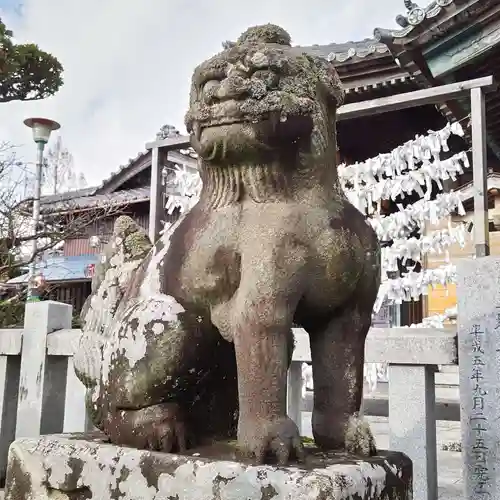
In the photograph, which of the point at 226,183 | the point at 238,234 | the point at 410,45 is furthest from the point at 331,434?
the point at 410,45

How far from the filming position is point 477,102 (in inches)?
126

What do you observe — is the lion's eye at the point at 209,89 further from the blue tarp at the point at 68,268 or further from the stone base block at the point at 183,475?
the blue tarp at the point at 68,268

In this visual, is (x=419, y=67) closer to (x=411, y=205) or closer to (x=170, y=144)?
(x=411, y=205)

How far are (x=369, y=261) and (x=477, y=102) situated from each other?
2.16 metres

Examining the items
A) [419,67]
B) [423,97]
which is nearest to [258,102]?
[423,97]

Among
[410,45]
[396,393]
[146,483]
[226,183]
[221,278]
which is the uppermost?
[410,45]

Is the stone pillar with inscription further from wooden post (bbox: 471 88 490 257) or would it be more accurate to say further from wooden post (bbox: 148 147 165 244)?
wooden post (bbox: 148 147 165 244)

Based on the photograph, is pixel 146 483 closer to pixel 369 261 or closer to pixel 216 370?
pixel 216 370

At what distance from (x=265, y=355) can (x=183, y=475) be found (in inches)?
11.7

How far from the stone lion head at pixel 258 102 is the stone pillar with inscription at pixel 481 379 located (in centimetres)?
96

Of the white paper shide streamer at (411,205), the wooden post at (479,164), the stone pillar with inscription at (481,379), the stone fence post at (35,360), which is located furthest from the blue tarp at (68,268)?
the stone pillar with inscription at (481,379)

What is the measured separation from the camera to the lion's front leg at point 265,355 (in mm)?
1210

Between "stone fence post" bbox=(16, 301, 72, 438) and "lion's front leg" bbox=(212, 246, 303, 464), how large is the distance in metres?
2.05

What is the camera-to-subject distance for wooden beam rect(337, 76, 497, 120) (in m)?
3.21
